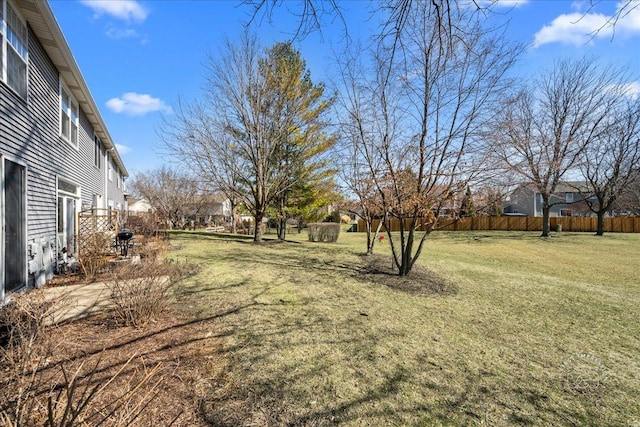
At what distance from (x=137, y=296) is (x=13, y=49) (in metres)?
4.69


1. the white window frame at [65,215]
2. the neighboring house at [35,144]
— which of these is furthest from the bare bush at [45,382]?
the white window frame at [65,215]

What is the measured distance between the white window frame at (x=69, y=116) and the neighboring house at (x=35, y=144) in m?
0.03

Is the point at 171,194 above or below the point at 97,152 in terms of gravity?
below

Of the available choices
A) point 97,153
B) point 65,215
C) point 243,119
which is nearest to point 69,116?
point 65,215

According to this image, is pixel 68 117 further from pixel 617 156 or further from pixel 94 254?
pixel 617 156

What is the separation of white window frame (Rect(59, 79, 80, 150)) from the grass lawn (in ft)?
19.0

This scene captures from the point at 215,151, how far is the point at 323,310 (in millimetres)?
10999

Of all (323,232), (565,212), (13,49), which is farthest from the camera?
(565,212)

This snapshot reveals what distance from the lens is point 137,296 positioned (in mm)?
3965

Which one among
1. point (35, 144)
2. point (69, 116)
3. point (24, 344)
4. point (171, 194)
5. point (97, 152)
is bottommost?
point (24, 344)

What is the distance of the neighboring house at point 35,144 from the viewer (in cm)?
482

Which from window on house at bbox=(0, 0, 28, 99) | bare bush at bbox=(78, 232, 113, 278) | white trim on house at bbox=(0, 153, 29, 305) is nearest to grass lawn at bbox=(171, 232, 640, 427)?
bare bush at bbox=(78, 232, 113, 278)

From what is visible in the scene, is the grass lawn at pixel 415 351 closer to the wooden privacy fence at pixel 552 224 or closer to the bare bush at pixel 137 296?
the bare bush at pixel 137 296

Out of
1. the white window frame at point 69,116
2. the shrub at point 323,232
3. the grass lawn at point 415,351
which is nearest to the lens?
the grass lawn at point 415,351
